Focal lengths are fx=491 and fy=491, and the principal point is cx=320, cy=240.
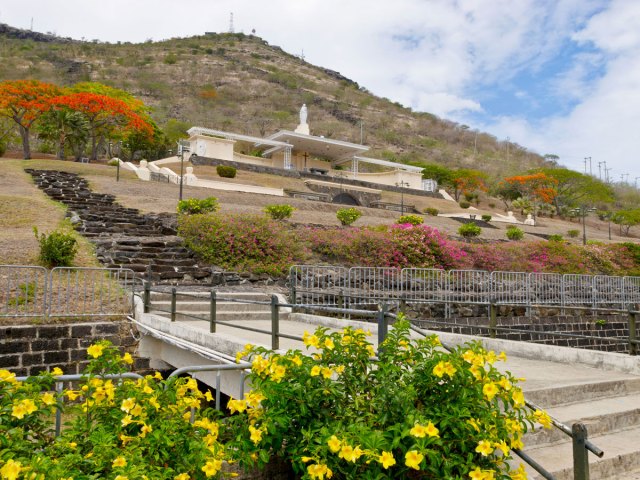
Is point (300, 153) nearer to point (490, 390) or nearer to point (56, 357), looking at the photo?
point (56, 357)

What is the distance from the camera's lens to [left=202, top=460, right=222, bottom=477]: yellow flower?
8.87ft

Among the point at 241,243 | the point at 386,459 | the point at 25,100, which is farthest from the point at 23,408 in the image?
the point at 25,100

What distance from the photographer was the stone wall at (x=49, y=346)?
26.0 ft

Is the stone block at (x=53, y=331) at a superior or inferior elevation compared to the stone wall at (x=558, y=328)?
superior

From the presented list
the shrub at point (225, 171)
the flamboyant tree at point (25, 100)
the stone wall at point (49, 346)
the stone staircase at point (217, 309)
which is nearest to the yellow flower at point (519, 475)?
the stone wall at point (49, 346)

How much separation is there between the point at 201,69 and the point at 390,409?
11367 cm

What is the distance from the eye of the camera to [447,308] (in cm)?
1443

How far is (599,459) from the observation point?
153 inches

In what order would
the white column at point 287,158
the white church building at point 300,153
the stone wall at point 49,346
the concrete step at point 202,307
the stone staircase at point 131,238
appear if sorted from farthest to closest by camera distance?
the white column at point 287,158, the white church building at point 300,153, the stone staircase at point 131,238, the concrete step at point 202,307, the stone wall at point 49,346

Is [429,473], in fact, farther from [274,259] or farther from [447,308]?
[274,259]

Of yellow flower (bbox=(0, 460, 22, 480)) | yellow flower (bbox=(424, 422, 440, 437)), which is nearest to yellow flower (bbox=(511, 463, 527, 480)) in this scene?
yellow flower (bbox=(424, 422, 440, 437))

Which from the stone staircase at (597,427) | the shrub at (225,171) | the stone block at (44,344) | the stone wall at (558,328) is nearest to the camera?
the stone staircase at (597,427)

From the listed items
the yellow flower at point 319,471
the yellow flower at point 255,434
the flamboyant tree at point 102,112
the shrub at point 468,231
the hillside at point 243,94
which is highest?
the hillside at point 243,94

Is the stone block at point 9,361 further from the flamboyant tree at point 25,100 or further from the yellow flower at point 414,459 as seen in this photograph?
the flamboyant tree at point 25,100
